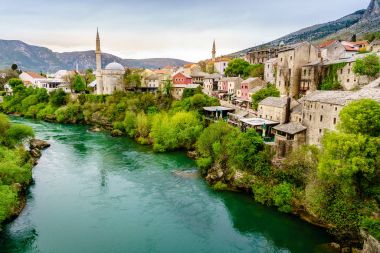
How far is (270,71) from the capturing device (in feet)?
149

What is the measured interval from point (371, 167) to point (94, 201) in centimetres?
1980

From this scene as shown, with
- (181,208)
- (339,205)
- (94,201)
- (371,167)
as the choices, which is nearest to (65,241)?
(94,201)

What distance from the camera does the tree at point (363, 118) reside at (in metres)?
19.2

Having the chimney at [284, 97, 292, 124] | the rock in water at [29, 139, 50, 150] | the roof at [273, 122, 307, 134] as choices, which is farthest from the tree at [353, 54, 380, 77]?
the rock in water at [29, 139, 50, 150]

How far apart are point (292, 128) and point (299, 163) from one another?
14.6 feet

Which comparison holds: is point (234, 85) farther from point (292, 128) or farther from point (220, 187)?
point (220, 187)

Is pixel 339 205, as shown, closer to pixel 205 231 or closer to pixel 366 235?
pixel 366 235

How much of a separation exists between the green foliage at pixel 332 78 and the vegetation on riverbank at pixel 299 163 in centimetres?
1041

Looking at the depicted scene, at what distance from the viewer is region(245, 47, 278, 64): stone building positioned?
54375 millimetres

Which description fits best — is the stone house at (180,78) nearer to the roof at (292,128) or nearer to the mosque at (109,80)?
the mosque at (109,80)

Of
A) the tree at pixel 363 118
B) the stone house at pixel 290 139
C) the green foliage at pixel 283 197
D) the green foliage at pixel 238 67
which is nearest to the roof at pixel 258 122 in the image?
the stone house at pixel 290 139

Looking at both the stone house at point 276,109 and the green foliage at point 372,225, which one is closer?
the green foliage at point 372,225

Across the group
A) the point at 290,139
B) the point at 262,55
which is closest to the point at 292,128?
the point at 290,139

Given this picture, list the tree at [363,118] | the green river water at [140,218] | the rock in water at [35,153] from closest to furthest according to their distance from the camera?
1. the tree at [363,118]
2. the green river water at [140,218]
3. the rock in water at [35,153]
